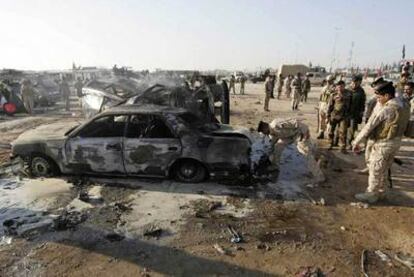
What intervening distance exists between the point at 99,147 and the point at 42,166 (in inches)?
49.5

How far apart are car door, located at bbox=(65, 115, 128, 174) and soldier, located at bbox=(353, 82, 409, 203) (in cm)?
395

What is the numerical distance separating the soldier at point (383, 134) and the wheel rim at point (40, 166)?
5.39 meters

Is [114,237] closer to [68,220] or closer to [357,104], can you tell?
[68,220]

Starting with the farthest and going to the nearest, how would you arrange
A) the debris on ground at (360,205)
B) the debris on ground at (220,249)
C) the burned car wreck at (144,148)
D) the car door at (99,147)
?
the car door at (99,147) → the burned car wreck at (144,148) → the debris on ground at (360,205) → the debris on ground at (220,249)

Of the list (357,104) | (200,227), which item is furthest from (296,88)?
(200,227)

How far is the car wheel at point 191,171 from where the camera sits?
6.36 meters

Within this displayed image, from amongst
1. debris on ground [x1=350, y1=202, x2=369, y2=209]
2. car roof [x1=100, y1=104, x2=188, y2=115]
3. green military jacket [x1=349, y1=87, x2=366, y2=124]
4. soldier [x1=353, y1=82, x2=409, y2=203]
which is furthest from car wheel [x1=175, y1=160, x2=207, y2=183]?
green military jacket [x1=349, y1=87, x2=366, y2=124]

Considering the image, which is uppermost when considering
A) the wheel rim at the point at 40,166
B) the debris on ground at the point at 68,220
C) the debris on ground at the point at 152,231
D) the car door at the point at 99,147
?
the car door at the point at 99,147

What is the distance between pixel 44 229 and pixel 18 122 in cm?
1080

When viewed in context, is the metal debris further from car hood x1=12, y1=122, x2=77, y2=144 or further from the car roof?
car hood x1=12, y1=122, x2=77, y2=144

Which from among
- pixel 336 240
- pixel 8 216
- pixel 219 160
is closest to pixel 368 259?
pixel 336 240

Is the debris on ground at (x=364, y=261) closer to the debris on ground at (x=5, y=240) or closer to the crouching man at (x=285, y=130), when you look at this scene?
the crouching man at (x=285, y=130)

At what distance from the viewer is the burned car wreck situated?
20.3 feet

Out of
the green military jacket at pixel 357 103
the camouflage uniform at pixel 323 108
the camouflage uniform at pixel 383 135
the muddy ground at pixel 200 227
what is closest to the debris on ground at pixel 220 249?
the muddy ground at pixel 200 227
